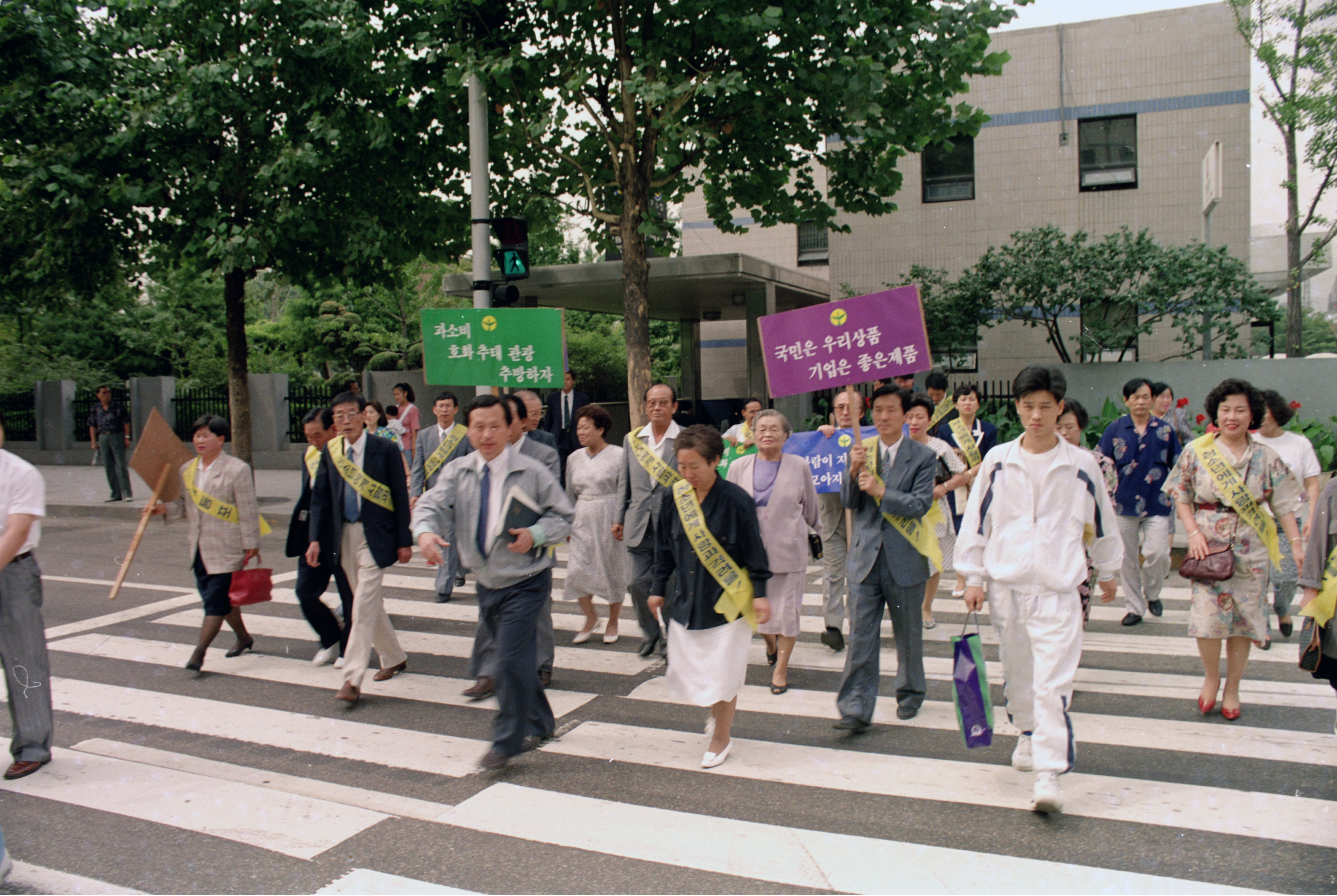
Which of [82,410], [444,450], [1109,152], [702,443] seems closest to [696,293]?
[1109,152]

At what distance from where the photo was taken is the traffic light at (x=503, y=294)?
34.9 ft

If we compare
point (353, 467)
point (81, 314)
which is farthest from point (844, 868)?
point (81, 314)

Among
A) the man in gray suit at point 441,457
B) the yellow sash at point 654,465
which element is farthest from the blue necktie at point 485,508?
the man in gray suit at point 441,457

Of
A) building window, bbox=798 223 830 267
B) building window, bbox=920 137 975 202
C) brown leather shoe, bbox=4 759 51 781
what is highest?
building window, bbox=920 137 975 202

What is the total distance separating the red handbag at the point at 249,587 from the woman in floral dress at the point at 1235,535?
6.02 m

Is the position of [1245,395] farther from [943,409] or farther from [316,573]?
[316,573]

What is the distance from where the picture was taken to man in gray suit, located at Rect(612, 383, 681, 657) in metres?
6.95

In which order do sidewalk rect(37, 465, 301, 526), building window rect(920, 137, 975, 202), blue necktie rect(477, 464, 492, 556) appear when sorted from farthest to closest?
building window rect(920, 137, 975, 202) < sidewalk rect(37, 465, 301, 526) < blue necktie rect(477, 464, 492, 556)

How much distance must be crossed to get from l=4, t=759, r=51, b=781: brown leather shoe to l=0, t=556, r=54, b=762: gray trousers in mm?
15

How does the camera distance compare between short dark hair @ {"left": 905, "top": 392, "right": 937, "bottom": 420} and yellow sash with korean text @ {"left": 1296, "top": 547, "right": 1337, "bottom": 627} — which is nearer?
yellow sash with korean text @ {"left": 1296, "top": 547, "right": 1337, "bottom": 627}

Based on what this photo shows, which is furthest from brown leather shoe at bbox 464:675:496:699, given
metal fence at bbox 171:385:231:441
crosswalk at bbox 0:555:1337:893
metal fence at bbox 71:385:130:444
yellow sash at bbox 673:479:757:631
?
metal fence at bbox 71:385:130:444

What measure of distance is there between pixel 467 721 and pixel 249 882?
207cm

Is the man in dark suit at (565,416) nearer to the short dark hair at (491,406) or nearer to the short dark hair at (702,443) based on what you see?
the short dark hair at (491,406)

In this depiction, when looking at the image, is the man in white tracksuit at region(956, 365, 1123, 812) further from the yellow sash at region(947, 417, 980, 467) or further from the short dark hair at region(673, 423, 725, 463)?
the yellow sash at region(947, 417, 980, 467)
